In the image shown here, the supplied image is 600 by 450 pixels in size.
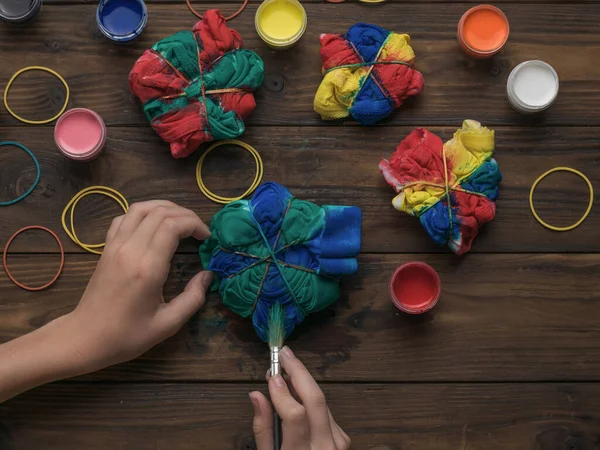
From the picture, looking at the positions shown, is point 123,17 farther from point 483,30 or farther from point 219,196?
point 483,30

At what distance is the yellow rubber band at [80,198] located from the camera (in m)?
1.39

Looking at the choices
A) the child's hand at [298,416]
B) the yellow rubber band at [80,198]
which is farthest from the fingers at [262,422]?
the yellow rubber band at [80,198]

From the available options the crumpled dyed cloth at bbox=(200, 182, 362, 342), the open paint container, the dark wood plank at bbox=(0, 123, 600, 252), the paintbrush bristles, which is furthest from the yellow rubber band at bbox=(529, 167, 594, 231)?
the paintbrush bristles

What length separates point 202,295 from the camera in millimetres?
1347

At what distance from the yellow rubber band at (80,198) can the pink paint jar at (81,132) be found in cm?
7

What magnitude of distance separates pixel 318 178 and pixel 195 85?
1.02 feet

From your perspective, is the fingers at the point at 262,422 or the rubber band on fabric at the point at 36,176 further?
the rubber band on fabric at the point at 36,176

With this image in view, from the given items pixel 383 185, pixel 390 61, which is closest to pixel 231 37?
pixel 390 61

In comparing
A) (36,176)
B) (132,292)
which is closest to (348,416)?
(132,292)

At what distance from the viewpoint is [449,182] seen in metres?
1.34

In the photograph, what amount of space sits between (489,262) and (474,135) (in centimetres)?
26

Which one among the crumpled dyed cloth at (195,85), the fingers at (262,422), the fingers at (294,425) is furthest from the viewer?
the crumpled dyed cloth at (195,85)

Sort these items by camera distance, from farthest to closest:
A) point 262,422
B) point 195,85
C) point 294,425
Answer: point 195,85, point 262,422, point 294,425

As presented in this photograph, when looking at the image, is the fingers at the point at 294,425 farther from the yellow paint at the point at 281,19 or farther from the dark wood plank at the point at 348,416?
the yellow paint at the point at 281,19
